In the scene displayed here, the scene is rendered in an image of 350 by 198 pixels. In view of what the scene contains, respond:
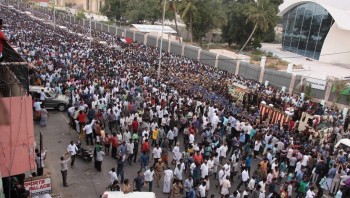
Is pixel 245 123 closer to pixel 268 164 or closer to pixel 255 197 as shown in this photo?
pixel 268 164

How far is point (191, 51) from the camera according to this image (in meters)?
36.9

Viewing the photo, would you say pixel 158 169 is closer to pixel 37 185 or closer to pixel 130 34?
pixel 37 185

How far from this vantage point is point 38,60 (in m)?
23.2

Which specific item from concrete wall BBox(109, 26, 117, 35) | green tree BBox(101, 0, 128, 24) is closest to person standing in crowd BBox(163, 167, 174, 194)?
concrete wall BBox(109, 26, 117, 35)

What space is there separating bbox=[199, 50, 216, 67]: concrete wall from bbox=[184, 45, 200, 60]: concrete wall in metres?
1.05

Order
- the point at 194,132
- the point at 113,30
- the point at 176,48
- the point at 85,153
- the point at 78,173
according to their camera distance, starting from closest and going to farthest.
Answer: the point at 78,173, the point at 85,153, the point at 194,132, the point at 176,48, the point at 113,30

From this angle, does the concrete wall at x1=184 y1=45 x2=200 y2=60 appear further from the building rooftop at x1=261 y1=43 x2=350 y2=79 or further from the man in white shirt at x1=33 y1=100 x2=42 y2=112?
the man in white shirt at x1=33 y1=100 x2=42 y2=112

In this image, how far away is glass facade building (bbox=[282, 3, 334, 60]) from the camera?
136 feet

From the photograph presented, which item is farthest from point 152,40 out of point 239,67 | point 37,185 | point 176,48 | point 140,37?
point 37,185

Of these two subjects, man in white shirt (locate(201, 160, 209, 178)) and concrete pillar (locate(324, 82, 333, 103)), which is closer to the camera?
man in white shirt (locate(201, 160, 209, 178))

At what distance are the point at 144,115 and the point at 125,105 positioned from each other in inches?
60.6

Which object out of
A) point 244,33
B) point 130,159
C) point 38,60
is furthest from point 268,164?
point 244,33

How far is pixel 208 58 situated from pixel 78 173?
24.3m

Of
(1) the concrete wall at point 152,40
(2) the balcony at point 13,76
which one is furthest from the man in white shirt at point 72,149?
(1) the concrete wall at point 152,40
